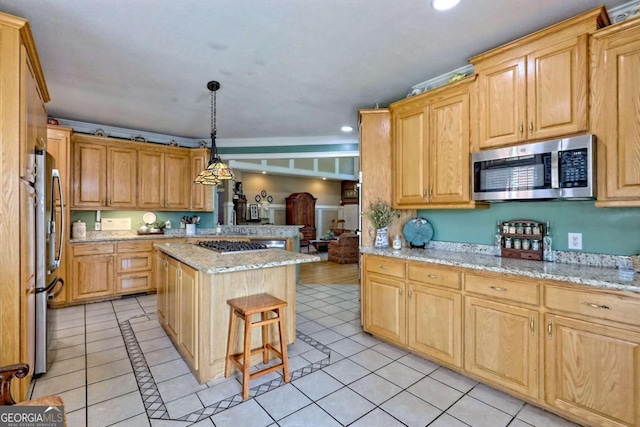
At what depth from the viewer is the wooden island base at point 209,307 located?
2266mm

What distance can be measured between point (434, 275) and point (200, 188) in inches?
162

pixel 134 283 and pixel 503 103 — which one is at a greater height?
pixel 503 103

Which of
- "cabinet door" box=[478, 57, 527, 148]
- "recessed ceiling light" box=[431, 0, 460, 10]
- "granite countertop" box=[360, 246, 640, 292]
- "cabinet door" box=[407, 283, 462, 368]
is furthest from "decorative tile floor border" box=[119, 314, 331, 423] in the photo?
"recessed ceiling light" box=[431, 0, 460, 10]

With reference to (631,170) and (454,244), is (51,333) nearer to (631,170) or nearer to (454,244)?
(454,244)

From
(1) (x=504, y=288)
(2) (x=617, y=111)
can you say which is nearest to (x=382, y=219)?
(1) (x=504, y=288)

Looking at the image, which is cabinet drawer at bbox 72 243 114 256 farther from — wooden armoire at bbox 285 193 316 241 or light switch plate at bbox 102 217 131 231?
wooden armoire at bbox 285 193 316 241

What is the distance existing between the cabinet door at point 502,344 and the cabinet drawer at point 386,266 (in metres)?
0.60

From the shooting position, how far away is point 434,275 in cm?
246

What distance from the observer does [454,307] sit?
2336 mm

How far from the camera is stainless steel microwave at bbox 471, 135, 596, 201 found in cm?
193

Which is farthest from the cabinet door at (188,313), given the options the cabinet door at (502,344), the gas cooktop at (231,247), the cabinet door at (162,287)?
the cabinet door at (502,344)

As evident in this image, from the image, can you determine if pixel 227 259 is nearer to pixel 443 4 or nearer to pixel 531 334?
pixel 531 334

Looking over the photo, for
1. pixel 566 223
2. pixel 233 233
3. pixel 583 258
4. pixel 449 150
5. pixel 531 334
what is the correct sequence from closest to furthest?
pixel 531 334
pixel 583 258
pixel 566 223
pixel 449 150
pixel 233 233

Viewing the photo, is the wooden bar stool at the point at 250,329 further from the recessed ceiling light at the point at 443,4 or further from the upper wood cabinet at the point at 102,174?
the upper wood cabinet at the point at 102,174
